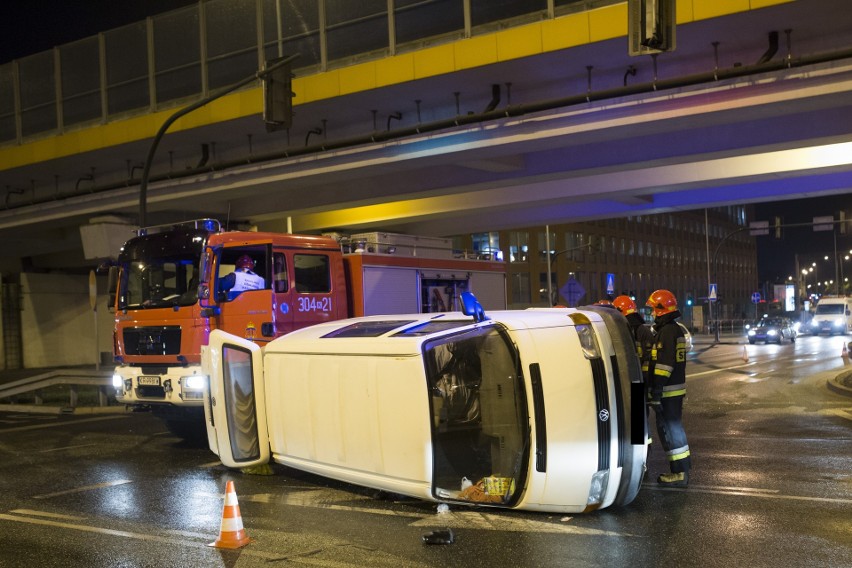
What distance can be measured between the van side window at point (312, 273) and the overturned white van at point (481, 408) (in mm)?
4189

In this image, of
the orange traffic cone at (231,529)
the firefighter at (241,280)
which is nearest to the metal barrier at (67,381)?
the firefighter at (241,280)

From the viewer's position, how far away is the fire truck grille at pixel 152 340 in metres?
11.2

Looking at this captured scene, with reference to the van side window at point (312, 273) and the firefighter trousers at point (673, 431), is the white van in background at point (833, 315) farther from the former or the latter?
the firefighter trousers at point (673, 431)

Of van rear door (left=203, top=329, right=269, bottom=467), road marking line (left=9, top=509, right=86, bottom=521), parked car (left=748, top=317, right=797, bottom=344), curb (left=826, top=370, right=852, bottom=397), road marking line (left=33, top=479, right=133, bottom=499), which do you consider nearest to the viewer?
road marking line (left=9, top=509, right=86, bottom=521)

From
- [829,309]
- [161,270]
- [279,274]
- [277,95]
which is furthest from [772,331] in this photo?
[161,270]

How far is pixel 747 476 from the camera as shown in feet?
27.0

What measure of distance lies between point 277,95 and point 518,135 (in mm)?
4707

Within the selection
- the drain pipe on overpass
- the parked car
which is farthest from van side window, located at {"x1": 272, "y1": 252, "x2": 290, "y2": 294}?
the parked car

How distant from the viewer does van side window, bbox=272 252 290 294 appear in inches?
468

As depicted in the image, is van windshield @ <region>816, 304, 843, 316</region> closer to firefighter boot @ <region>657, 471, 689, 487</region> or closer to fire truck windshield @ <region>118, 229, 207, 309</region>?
firefighter boot @ <region>657, 471, 689, 487</region>

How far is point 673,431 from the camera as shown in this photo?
302 inches

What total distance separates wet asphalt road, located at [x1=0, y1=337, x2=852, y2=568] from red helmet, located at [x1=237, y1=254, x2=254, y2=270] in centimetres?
266

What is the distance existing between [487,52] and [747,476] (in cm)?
873

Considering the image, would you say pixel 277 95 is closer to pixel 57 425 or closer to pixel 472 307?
pixel 57 425
